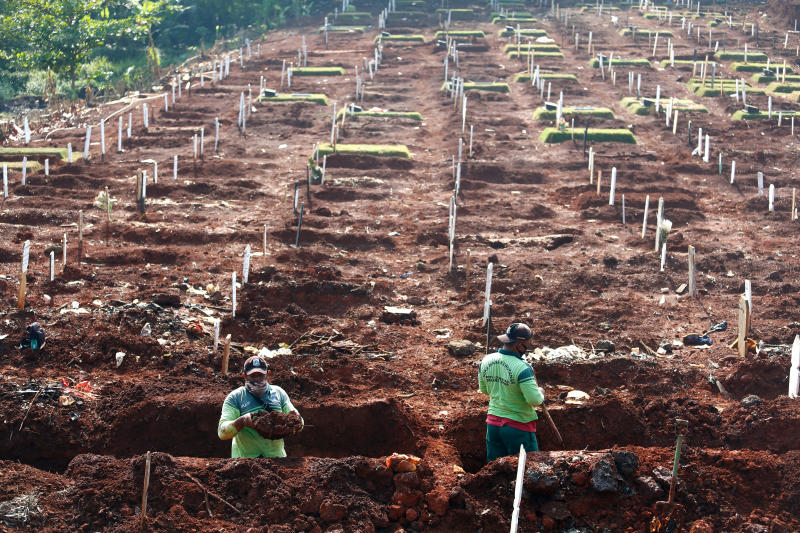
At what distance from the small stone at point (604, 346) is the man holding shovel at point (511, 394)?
12.8 feet

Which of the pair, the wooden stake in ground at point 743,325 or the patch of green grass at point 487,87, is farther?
the patch of green grass at point 487,87

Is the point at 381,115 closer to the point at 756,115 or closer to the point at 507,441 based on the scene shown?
the point at 756,115

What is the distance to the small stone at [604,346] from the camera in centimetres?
1055

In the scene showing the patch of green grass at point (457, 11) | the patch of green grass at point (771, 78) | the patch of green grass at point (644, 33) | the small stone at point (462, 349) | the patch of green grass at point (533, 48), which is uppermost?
the patch of green grass at point (457, 11)

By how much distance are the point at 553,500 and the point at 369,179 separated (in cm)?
1392

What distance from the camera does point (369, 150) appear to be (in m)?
21.5

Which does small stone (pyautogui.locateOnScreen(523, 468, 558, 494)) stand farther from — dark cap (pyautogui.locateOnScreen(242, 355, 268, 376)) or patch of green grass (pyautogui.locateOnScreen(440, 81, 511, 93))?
patch of green grass (pyautogui.locateOnScreen(440, 81, 511, 93))

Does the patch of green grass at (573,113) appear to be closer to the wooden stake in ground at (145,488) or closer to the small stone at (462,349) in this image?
the small stone at (462,349)

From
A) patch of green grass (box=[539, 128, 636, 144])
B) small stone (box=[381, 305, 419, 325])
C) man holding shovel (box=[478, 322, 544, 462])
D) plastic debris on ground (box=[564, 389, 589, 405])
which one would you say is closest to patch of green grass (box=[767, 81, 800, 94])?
patch of green grass (box=[539, 128, 636, 144])

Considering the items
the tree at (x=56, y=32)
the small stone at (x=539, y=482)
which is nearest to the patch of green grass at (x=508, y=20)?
the tree at (x=56, y=32)

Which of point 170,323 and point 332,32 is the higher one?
point 332,32

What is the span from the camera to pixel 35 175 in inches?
Result: 723

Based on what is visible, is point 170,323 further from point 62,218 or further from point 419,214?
point 419,214

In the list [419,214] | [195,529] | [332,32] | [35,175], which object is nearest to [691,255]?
[419,214]
